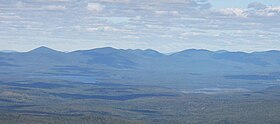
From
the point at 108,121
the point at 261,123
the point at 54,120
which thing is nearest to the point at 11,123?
the point at 54,120

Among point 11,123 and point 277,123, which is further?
point 277,123

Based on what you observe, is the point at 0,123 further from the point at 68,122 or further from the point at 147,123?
the point at 147,123

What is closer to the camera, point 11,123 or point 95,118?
point 11,123

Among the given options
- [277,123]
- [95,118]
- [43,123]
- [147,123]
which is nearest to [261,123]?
[277,123]

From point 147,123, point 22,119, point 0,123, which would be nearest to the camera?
point 0,123

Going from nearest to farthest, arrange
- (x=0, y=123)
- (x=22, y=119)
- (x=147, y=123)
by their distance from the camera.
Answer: (x=0, y=123) < (x=22, y=119) < (x=147, y=123)

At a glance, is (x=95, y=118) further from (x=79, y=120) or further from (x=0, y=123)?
(x=0, y=123)

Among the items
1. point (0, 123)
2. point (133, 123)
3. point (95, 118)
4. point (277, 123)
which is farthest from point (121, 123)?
point (277, 123)

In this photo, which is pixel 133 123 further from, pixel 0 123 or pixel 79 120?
pixel 0 123
